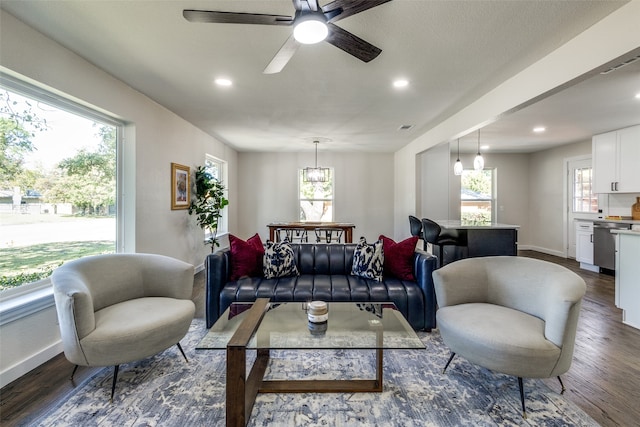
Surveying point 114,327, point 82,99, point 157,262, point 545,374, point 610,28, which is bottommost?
point 545,374

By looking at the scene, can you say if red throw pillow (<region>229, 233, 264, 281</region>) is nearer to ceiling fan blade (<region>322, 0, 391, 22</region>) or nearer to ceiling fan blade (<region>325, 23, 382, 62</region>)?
ceiling fan blade (<region>325, 23, 382, 62</region>)

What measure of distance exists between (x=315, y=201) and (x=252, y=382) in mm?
5746

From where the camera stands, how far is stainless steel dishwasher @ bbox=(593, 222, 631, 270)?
4797mm

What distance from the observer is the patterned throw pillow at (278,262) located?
9.93 ft

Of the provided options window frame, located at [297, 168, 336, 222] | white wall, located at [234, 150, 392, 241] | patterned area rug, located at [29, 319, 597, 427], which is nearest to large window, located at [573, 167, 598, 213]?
white wall, located at [234, 150, 392, 241]

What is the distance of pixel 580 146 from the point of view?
19.8ft

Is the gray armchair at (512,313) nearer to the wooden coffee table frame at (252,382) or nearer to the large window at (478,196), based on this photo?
the wooden coffee table frame at (252,382)

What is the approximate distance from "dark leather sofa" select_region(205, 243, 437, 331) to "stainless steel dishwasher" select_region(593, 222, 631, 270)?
4.16m

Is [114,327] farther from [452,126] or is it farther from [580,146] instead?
[580,146]

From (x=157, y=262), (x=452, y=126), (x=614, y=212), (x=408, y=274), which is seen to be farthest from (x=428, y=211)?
(x=157, y=262)

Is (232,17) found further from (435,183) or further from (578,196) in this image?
(578,196)

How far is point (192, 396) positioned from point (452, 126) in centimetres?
434

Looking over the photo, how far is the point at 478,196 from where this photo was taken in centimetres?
735

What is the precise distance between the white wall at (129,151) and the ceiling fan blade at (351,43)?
2197 mm
